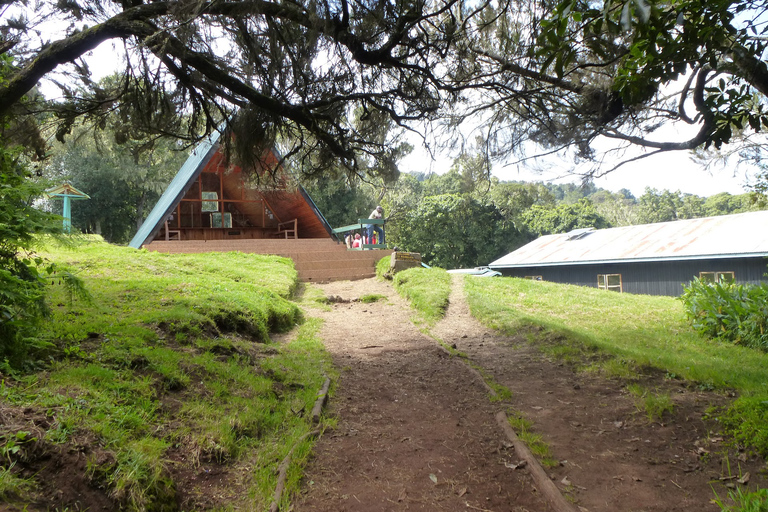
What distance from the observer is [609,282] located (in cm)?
2383

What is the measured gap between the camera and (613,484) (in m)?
3.46

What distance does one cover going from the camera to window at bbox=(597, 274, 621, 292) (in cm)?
2341

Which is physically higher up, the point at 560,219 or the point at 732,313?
the point at 560,219

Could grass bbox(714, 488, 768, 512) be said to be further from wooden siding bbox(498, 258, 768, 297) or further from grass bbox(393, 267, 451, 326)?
wooden siding bbox(498, 258, 768, 297)

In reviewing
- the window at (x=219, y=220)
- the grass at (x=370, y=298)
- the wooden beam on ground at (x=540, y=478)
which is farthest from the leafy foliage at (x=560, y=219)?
the wooden beam on ground at (x=540, y=478)

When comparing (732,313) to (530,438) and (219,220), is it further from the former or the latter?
(219,220)

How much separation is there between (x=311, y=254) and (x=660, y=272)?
50.8 ft

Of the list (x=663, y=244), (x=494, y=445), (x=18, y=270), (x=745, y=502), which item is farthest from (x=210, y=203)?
(x=745, y=502)

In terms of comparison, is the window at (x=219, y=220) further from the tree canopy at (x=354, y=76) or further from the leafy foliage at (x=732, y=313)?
the leafy foliage at (x=732, y=313)

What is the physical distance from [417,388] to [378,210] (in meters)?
13.3

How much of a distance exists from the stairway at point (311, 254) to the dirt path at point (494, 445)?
947cm

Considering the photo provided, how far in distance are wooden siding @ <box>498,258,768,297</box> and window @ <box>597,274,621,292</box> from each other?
19 centimetres

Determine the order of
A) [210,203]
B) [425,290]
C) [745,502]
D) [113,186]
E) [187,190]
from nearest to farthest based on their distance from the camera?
[745,502]
[425,290]
[187,190]
[210,203]
[113,186]

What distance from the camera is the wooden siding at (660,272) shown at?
61.7ft
